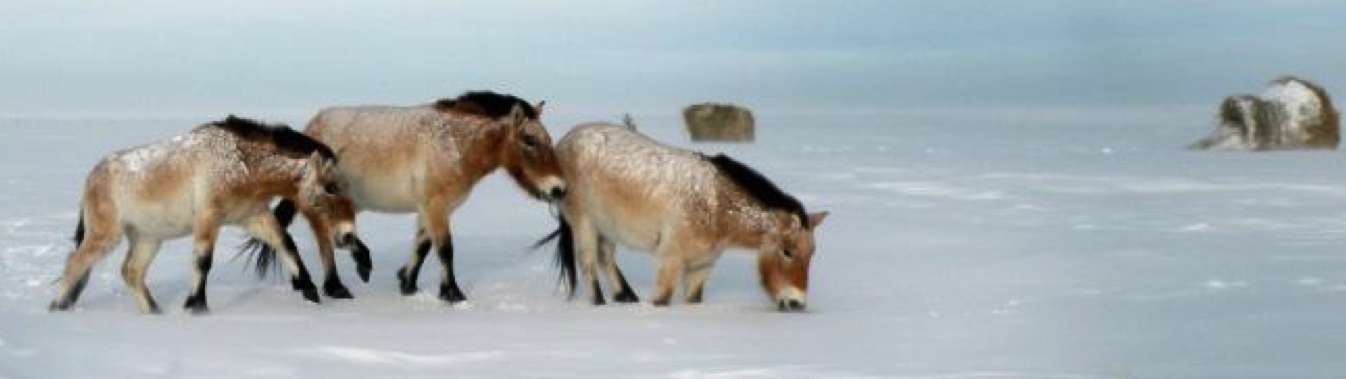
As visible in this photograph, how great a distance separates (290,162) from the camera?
31.3 feet

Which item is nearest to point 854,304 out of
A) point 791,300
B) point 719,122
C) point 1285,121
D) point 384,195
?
point 791,300

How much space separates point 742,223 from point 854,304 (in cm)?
130

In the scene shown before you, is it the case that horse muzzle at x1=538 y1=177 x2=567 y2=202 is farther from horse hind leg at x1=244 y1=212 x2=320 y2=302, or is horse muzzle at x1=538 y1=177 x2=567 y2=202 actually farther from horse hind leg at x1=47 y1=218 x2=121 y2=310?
horse hind leg at x1=47 y1=218 x2=121 y2=310

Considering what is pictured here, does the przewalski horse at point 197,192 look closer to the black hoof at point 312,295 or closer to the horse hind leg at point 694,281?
the black hoof at point 312,295

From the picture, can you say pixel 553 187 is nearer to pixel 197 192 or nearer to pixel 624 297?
pixel 624 297

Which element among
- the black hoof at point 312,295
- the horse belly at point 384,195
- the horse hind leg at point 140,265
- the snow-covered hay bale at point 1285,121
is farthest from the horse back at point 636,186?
the snow-covered hay bale at point 1285,121

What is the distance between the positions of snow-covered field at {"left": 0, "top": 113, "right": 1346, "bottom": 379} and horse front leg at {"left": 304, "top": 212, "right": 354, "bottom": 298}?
0.13 metres

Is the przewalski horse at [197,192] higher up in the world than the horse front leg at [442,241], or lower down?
higher up

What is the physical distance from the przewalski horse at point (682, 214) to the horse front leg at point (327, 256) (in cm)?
150

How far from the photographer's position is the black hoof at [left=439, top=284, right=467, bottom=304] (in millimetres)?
10359

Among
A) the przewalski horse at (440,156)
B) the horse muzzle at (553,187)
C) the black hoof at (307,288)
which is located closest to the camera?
the horse muzzle at (553,187)

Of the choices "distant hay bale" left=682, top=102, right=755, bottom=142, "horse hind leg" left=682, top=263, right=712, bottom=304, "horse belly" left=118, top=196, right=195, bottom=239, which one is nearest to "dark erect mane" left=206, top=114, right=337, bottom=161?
"horse belly" left=118, top=196, right=195, bottom=239

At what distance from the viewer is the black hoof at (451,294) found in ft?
34.0

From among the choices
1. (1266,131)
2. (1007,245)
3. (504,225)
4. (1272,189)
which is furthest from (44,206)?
(1266,131)
